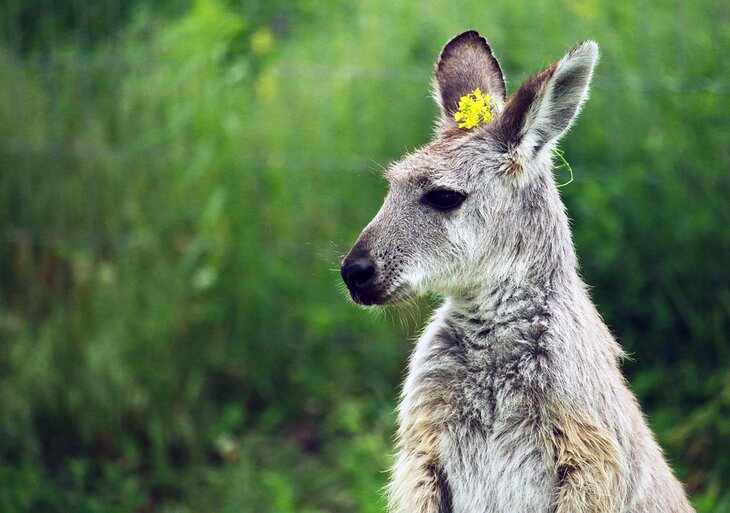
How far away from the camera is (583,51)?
3.58 meters

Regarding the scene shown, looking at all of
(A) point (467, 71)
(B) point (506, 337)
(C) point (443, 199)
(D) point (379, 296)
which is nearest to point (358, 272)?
(D) point (379, 296)

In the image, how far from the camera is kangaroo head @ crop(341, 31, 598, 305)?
379cm

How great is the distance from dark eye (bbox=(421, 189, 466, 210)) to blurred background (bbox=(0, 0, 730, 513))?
8.34 ft

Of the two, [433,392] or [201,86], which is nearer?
[433,392]

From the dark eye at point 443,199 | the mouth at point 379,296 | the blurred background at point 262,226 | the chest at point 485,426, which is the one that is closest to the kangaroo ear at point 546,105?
the dark eye at point 443,199

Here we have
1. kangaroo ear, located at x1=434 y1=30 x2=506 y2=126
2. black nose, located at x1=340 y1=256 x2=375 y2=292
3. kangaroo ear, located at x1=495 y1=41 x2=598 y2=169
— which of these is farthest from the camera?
kangaroo ear, located at x1=434 y1=30 x2=506 y2=126

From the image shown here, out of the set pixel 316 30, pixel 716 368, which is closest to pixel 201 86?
pixel 316 30

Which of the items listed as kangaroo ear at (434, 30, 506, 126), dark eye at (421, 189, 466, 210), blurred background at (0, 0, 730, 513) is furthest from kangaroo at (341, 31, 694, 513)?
blurred background at (0, 0, 730, 513)

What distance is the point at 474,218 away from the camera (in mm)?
3852

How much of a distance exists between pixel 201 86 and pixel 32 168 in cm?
128

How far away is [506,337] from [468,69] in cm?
116

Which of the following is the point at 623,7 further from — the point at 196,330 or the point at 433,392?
the point at 433,392

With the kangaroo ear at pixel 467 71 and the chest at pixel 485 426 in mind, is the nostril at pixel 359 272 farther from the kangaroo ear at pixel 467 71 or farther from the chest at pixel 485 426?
the kangaroo ear at pixel 467 71

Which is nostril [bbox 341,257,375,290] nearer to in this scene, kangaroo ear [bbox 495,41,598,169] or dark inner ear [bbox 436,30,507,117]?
kangaroo ear [bbox 495,41,598,169]
